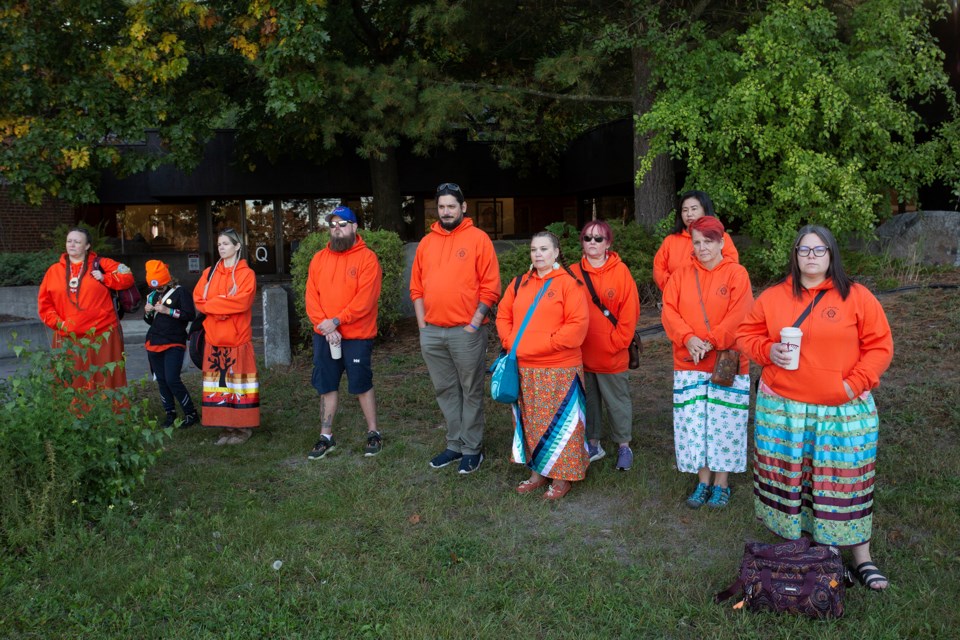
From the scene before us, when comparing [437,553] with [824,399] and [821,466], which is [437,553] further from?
[824,399]

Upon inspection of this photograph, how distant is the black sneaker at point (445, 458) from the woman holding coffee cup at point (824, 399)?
7.87ft

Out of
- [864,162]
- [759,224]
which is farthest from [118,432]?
[864,162]

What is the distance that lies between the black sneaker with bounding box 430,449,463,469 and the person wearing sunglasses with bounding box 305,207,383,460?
559mm

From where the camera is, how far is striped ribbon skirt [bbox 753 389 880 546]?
3.62 metres

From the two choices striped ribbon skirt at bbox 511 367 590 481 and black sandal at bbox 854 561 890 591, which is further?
striped ribbon skirt at bbox 511 367 590 481

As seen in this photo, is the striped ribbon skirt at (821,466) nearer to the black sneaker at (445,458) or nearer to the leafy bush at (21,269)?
the black sneaker at (445,458)

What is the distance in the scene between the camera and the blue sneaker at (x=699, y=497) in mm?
4730

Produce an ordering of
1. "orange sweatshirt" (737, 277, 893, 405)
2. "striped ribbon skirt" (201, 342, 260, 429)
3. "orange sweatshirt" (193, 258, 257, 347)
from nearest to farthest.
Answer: "orange sweatshirt" (737, 277, 893, 405) < "orange sweatshirt" (193, 258, 257, 347) < "striped ribbon skirt" (201, 342, 260, 429)

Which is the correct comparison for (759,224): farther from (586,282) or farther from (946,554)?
(946,554)

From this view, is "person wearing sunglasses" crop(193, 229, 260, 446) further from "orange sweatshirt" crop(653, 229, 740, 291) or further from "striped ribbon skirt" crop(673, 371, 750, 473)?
"striped ribbon skirt" crop(673, 371, 750, 473)

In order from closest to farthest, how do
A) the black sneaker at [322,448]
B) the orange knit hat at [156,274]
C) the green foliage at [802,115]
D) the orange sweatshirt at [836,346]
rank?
the orange sweatshirt at [836,346] → the black sneaker at [322,448] → the orange knit hat at [156,274] → the green foliage at [802,115]

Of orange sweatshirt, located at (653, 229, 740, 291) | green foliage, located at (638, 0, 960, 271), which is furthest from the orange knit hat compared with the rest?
green foliage, located at (638, 0, 960, 271)

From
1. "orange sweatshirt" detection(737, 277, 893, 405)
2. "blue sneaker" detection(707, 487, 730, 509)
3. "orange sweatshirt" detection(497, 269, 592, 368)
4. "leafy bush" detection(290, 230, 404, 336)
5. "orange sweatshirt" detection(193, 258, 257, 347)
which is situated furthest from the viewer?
"leafy bush" detection(290, 230, 404, 336)

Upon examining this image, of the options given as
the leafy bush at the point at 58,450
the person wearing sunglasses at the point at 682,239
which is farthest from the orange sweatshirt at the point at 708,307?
the leafy bush at the point at 58,450
